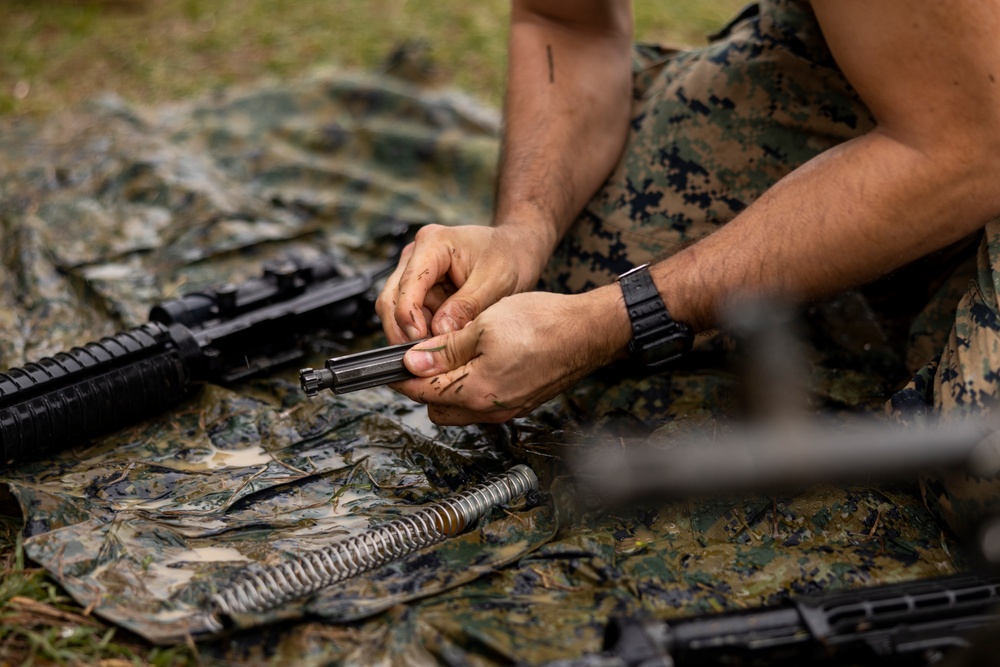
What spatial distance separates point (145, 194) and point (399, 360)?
7.62ft

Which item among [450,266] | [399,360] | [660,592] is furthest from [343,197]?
[660,592]

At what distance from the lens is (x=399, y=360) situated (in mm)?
2465

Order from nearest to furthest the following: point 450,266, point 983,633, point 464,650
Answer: point 983,633
point 464,650
point 450,266

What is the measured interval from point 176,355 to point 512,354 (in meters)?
1.18

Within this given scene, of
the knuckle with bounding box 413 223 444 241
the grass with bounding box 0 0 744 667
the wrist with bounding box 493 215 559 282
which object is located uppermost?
the grass with bounding box 0 0 744 667

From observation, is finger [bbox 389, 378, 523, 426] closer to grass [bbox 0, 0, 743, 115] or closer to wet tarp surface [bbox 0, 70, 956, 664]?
wet tarp surface [bbox 0, 70, 956, 664]

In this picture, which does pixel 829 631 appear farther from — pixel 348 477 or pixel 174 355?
pixel 174 355

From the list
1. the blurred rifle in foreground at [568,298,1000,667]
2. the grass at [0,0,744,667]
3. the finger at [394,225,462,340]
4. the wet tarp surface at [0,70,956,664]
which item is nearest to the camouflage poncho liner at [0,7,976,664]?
the wet tarp surface at [0,70,956,664]

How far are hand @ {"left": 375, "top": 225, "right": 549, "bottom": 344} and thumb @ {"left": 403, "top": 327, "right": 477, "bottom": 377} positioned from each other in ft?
0.35

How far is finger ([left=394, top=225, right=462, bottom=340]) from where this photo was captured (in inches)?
102

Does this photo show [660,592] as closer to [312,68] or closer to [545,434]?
[545,434]

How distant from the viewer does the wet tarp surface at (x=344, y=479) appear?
2.19m

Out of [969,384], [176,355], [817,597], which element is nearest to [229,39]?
[176,355]

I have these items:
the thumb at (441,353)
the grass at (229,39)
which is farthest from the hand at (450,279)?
the grass at (229,39)
